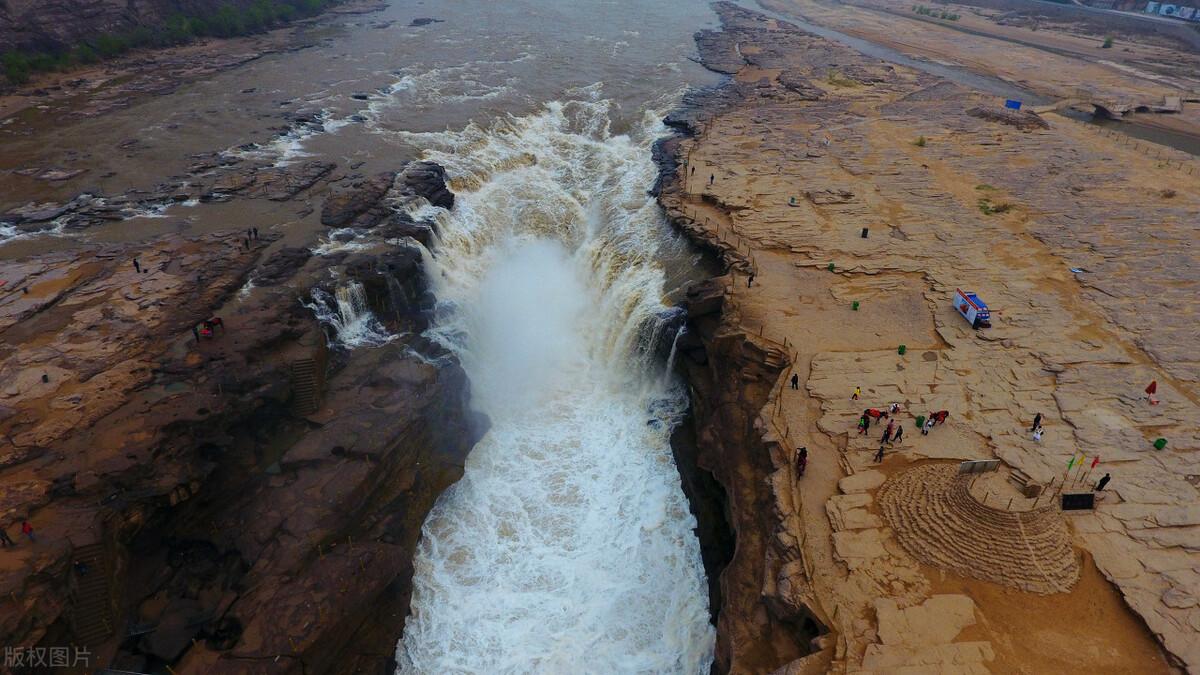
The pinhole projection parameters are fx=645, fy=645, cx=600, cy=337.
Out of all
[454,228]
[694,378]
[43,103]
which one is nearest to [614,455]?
[694,378]

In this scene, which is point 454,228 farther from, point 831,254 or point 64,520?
point 64,520

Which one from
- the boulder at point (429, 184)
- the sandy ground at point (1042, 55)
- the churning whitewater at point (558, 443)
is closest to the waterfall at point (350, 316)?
the churning whitewater at point (558, 443)

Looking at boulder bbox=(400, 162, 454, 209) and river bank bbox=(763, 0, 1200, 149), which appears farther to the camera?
river bank bbox=(763, 0, 1200, 149)

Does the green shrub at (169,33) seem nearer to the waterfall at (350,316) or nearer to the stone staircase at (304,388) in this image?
the waterfall at (350,316)

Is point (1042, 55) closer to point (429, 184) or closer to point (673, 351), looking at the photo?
point (673, 351)

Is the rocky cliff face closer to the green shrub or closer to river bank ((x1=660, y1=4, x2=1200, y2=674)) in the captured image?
river bank ((x1=660, y1=4, x2=1200, y2=674))

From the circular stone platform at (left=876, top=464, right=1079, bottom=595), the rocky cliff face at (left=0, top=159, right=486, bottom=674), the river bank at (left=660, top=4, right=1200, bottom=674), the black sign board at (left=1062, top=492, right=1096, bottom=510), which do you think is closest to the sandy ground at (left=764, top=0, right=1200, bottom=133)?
the river bank at (left=660, top=4, right=1200, bottom=674)
